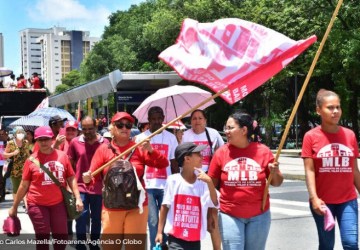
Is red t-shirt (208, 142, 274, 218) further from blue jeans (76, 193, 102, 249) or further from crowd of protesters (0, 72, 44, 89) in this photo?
crowd of protesters (0, 72, 44, 89)

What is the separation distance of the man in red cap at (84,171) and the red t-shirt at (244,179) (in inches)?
107

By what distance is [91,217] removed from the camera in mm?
7562

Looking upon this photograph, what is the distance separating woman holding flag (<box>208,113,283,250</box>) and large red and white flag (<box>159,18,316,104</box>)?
3.16 feet

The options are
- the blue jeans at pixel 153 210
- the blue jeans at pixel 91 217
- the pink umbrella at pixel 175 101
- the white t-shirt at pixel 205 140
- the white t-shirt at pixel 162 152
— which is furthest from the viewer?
the pink umbrella at pixel 175 101

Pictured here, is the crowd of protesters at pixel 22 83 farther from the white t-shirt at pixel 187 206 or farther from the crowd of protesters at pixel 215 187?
the white t-shirt at pixel 187 206

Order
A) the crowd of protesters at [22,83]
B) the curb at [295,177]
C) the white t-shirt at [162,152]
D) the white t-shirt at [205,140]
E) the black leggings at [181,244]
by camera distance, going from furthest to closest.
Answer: the crowd of protesters at [22,83], the curb at [295,177], the white t-shirt at [205,140], the white t-shirt at [162,152], the black leggings at [181,244]

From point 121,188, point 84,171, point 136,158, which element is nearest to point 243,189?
point 121,188

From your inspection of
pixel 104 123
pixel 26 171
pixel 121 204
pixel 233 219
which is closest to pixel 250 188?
pixel 233 219

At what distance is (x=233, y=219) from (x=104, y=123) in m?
15.5

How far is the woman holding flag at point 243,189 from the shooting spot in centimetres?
499

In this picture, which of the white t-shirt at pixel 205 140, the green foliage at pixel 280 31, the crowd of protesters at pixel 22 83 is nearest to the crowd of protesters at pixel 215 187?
the white t-shirt at pixel 205 140

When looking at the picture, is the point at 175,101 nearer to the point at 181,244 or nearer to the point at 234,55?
the point at 234,55

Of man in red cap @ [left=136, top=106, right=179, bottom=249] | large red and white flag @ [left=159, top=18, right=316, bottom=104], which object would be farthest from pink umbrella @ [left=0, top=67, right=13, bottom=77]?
large red and white flag @ [left=159, top=18, right=316, bottom=104]

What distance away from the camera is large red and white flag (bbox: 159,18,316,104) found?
5867 millimetres
